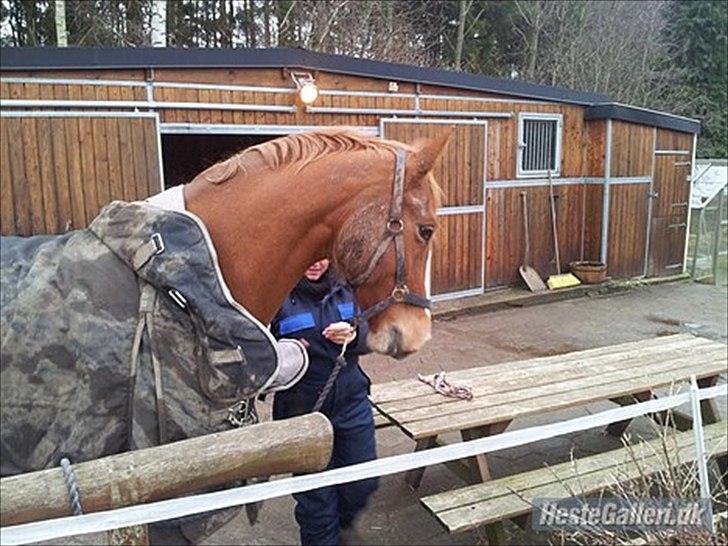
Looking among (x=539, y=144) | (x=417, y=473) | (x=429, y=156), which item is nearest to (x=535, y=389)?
(x=417, y=473)

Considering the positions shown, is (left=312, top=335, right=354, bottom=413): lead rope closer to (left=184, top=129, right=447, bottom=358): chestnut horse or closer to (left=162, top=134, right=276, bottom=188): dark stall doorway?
(left=184, top=129, right=447, bottom=358): chestnut horse

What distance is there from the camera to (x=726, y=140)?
1686 cm

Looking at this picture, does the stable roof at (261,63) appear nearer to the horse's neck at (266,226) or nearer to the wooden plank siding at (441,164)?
the wooden plank siding at (441,164)

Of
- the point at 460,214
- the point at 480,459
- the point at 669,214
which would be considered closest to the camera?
the point at 480,459

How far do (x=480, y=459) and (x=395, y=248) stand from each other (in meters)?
1.47

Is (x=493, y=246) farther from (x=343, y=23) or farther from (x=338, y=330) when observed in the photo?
(x=343, y=23)

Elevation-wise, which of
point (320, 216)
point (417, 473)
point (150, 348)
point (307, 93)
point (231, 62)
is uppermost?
point (231, 62)

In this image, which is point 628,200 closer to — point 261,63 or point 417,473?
point 261,63

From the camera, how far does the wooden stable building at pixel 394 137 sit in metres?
4.80

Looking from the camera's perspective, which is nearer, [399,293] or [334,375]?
[399,293]

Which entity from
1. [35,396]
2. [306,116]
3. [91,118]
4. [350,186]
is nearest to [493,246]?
[306,116]

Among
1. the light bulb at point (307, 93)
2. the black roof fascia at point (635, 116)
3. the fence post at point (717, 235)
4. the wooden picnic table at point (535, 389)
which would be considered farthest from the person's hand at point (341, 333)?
the fence post at point (717, 235)

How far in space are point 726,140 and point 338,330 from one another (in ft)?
60.1

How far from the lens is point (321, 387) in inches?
91.1
